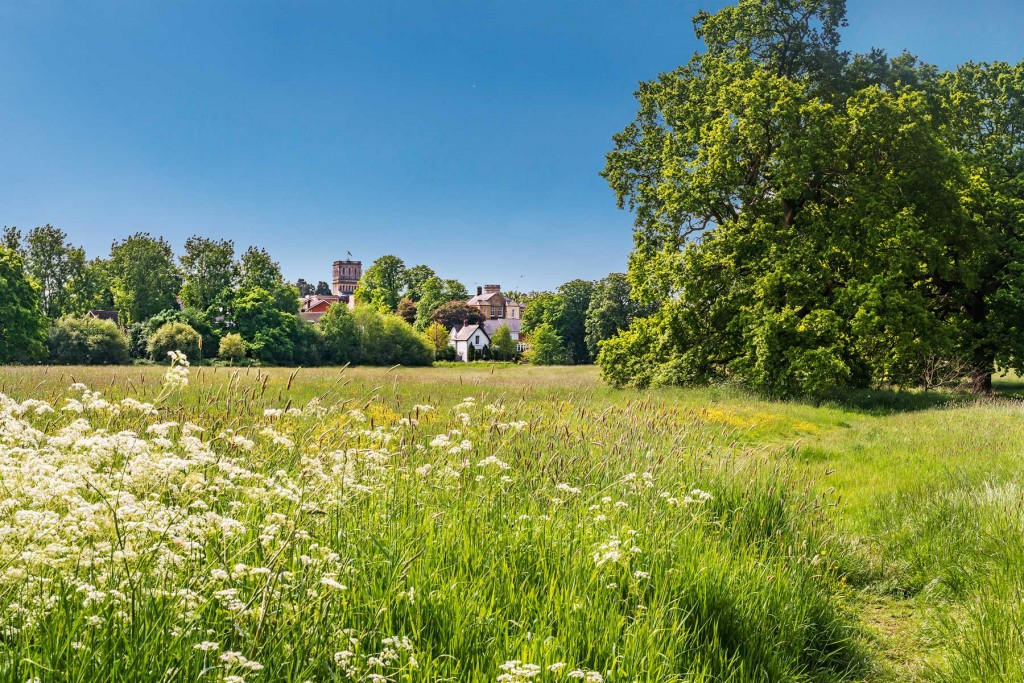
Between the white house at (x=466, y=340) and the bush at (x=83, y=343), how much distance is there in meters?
49.4

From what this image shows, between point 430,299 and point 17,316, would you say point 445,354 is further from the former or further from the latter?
point 17,316

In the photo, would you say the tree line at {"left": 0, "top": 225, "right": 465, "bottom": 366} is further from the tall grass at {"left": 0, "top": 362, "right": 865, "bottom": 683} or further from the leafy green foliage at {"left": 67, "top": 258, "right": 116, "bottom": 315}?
the tall grass at {"left": 0, "top": 362, "right": 865, "bottom": 683}

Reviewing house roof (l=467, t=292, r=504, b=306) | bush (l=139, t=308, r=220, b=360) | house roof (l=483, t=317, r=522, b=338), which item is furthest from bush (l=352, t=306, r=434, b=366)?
house roof (l=467, t=292, r=504, b=306)

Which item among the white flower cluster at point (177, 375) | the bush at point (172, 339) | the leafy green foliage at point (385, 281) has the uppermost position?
the leafy green foliage at point (385, 281)

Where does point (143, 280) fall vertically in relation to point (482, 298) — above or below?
below

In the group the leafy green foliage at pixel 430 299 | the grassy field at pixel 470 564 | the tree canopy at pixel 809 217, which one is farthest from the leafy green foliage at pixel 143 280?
the grassy field at pixel 470 564

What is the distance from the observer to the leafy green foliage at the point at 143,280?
2480 inches

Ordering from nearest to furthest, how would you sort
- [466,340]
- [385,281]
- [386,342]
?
[386,342] → [466,340] → [385,281]

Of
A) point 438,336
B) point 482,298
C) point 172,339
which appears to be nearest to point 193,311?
point 172,339

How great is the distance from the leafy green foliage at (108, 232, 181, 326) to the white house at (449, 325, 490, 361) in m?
40.2

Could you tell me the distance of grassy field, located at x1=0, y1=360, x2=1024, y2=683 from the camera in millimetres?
2641

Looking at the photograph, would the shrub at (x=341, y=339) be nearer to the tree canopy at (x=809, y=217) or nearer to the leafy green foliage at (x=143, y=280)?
the leafy green foliage at (x=143, y=280)

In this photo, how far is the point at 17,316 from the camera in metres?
43.9

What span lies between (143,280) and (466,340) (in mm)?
46058
